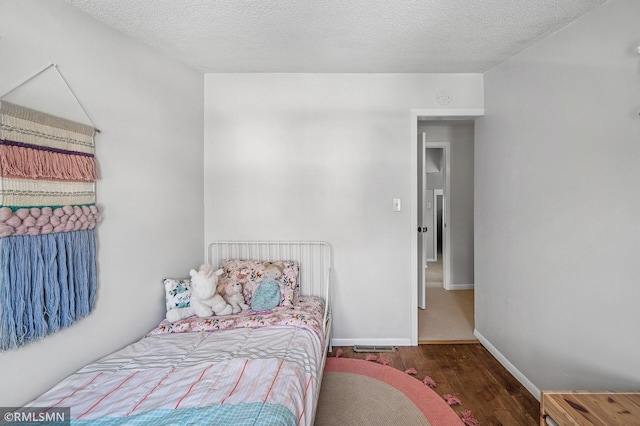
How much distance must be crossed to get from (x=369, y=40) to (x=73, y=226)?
87.6 inches

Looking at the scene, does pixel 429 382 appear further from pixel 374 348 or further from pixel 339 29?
pixel 339 29

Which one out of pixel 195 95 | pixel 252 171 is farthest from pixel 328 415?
pixel 195 95

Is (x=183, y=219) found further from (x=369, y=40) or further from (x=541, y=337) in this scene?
(x=541, y=337)

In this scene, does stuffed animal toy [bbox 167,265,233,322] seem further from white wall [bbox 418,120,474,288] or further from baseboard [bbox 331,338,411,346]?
white wall [bbox 418,120,474,288]

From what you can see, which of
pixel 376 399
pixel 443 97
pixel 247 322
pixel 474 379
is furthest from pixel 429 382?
pixel 443 97

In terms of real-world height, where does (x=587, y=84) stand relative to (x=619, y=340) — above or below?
above

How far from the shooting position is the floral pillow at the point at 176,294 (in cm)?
213

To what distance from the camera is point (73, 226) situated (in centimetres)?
153

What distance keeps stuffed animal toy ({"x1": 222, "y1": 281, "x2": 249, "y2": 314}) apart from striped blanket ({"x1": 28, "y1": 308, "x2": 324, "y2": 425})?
1.38 feet

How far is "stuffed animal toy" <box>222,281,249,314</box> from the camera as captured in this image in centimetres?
227

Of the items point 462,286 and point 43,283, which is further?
point 462,286

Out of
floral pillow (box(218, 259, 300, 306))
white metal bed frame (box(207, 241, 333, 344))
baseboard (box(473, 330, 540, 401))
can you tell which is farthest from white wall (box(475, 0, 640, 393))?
floral pillow (box(218, 259, 300, 306))

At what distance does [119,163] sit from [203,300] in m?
1.13

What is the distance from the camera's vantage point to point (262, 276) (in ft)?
7.97
